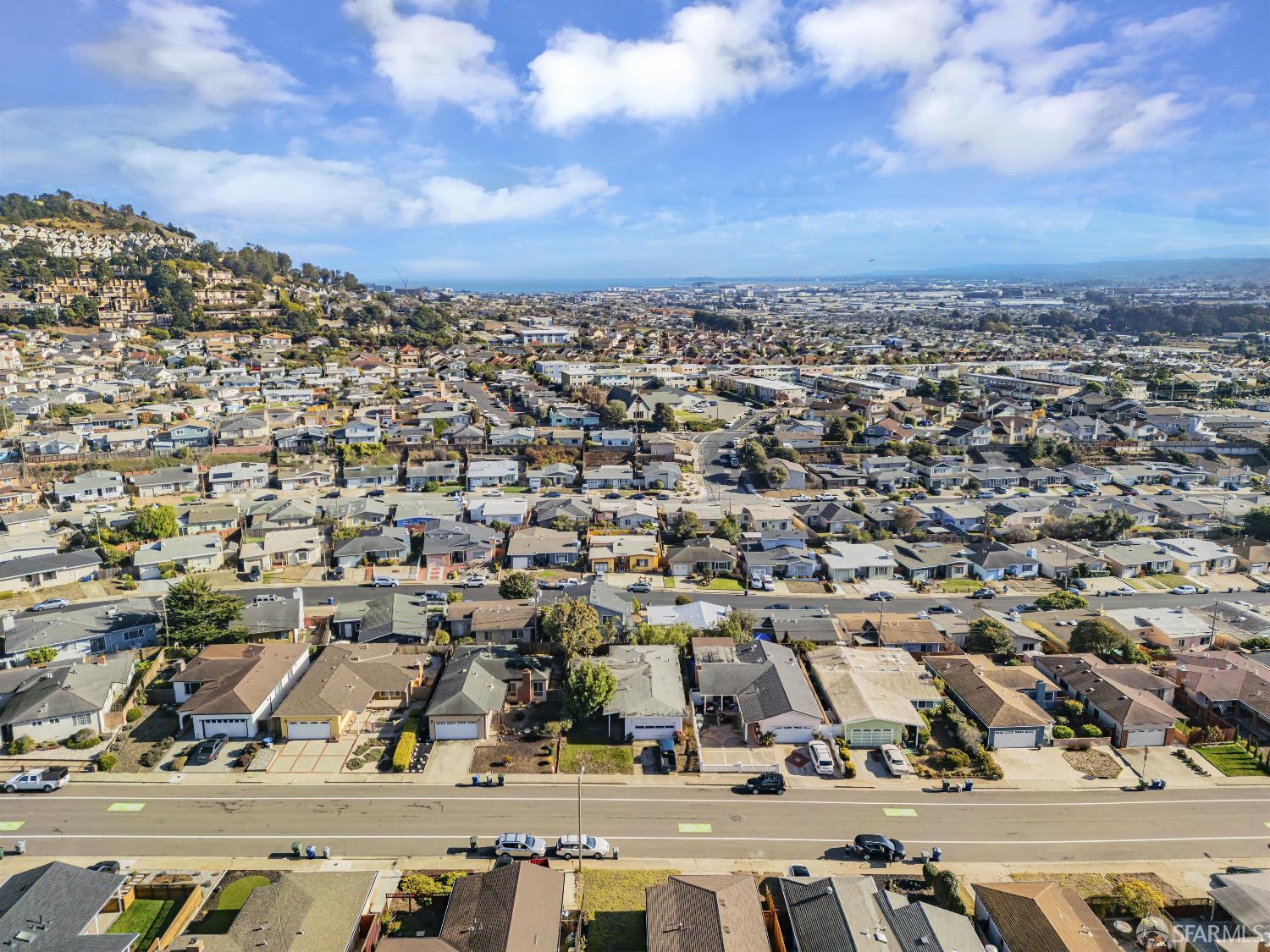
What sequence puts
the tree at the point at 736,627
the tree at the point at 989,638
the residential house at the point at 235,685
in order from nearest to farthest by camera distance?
the residential house at the point at 235,685, the tree at the point at 736,627, the tree at the point at 989,638

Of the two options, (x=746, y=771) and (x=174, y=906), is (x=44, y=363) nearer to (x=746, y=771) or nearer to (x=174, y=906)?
(x=174, y=906)

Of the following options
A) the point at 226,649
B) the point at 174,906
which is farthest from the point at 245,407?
the point at 174,906

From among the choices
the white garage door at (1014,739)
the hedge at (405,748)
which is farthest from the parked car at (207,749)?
the white garage door at (1014,739)

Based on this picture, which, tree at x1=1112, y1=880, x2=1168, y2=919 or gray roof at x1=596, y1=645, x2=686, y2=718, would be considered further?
gray roof at x1=596, y1=645, x2=686, y2=718

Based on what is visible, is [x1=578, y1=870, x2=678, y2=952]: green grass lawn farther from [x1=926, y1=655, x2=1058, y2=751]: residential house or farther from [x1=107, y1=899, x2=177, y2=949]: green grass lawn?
[x1=926, y1=655, x2=1058, y2=751]: residential house

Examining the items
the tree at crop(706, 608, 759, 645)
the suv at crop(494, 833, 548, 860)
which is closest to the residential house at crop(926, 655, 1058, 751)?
the tree at crop(706, 608, 759, 645)

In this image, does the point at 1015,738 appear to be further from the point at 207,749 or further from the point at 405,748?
the point at 207,749

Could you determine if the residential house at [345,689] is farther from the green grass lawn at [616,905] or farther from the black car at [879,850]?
the black car at [879,850]
